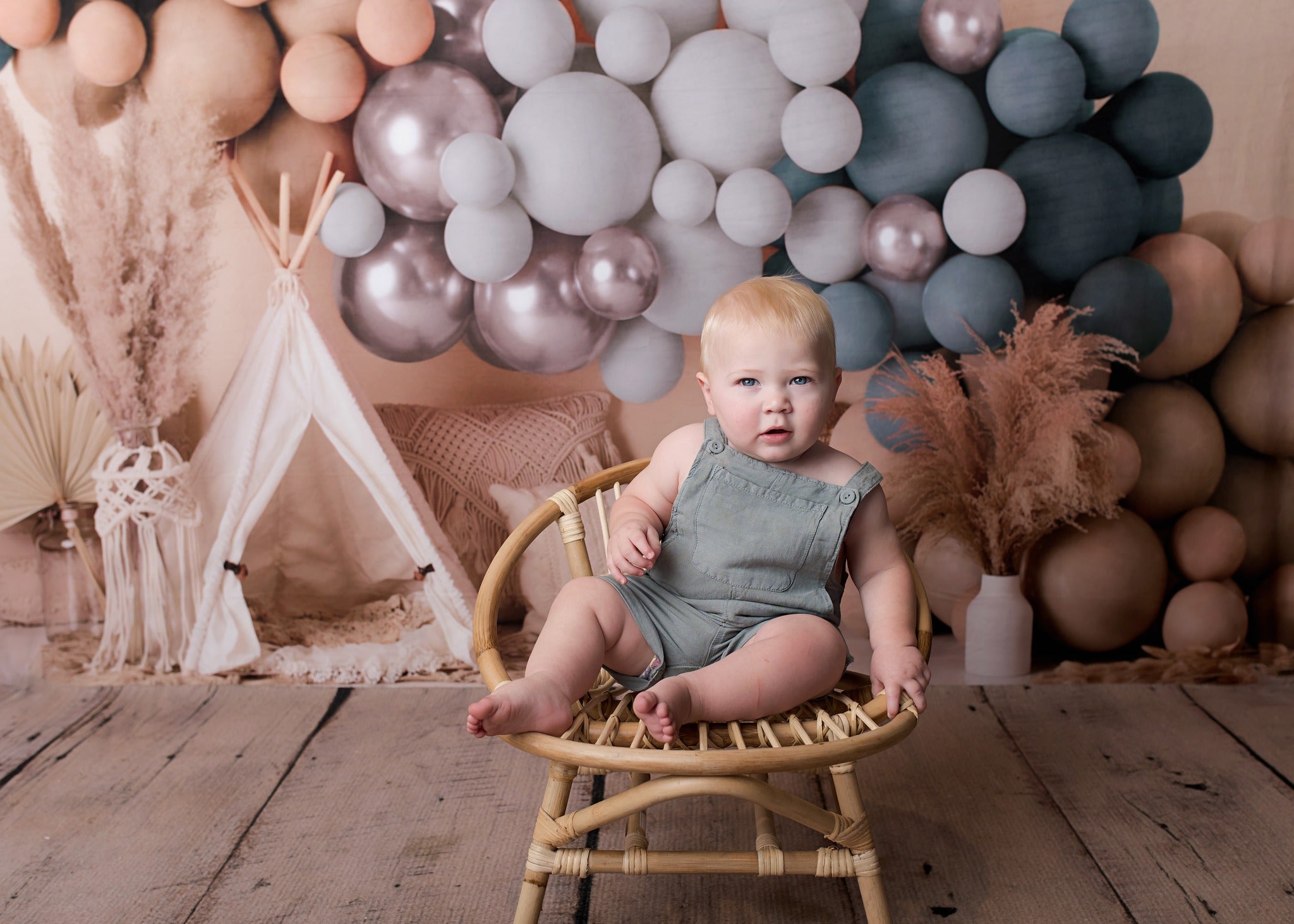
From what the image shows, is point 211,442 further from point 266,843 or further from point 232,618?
point 266,843

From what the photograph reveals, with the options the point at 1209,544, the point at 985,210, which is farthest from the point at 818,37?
the point at 1209,544

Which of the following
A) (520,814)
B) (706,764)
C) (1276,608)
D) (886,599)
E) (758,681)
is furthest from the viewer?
(1276,608)

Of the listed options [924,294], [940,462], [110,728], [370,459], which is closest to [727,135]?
[924,294]

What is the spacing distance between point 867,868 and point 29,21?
2283 mm

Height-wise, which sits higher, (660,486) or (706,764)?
(660,486)

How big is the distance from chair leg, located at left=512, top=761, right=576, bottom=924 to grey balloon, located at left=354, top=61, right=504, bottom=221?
1.29m

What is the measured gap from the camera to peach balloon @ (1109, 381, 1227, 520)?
2.17 m

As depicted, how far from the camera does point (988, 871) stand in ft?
4.91

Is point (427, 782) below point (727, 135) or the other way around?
below

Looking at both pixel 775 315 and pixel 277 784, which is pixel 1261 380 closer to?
pixel 775 315

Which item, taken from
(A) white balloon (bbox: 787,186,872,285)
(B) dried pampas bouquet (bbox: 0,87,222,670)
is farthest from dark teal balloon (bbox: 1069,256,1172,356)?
(B) dried pampas bouquet (bbox: 0,87,222,670)

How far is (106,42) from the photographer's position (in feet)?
6.82

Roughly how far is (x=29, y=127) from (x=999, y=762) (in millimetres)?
2370

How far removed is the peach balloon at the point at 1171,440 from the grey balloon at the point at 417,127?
1501 millimetres
